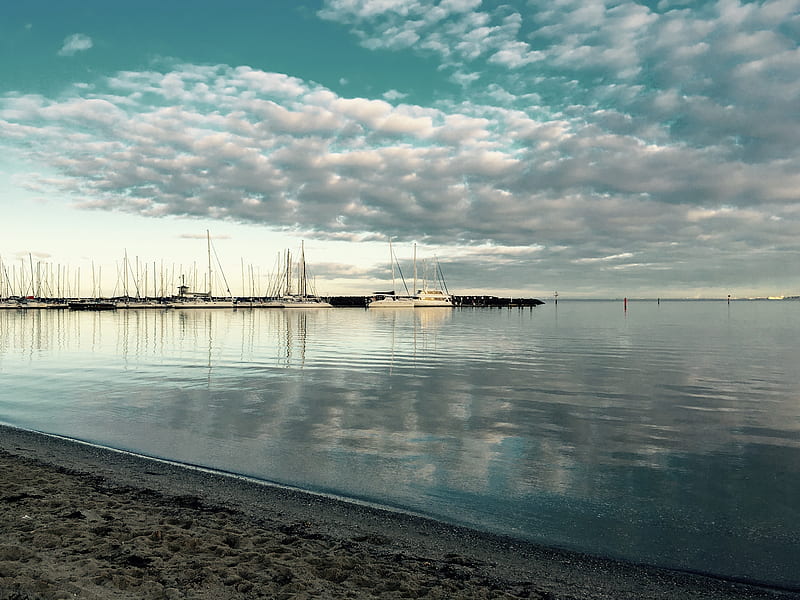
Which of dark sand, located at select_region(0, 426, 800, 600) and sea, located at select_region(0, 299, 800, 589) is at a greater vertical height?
dark sand, located at select_region(0, 426, 800, 600)

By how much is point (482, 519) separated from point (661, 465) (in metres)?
5.65

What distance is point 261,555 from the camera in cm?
770

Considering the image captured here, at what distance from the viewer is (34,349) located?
138ft

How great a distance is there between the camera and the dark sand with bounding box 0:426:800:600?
6.75 meters

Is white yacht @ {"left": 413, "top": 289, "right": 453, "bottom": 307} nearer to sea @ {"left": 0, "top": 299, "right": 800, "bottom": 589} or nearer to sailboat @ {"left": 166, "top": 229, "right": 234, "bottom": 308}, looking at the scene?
sailboat @ {"left": 166, "top": 229, "right": 234, "bottom": 308}

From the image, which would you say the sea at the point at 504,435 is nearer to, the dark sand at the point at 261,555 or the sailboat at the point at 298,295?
the dark sand at the point at 261,555

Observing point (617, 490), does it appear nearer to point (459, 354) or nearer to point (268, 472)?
point (268, 472)

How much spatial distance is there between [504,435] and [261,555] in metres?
9.67

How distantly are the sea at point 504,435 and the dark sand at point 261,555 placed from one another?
2.72 ft

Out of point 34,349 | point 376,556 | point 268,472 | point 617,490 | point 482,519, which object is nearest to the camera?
point 376,556

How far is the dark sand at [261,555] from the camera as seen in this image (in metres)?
6.75

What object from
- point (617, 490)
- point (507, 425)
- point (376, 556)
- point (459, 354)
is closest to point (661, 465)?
point (617, 490)

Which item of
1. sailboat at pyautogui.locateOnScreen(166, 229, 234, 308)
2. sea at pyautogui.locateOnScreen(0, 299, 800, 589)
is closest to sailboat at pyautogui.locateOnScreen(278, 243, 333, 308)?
sailboat at pyautogui.locateOnScreen(166, 229, 234, 308)

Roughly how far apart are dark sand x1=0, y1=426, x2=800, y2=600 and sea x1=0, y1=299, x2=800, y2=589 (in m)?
0.83
